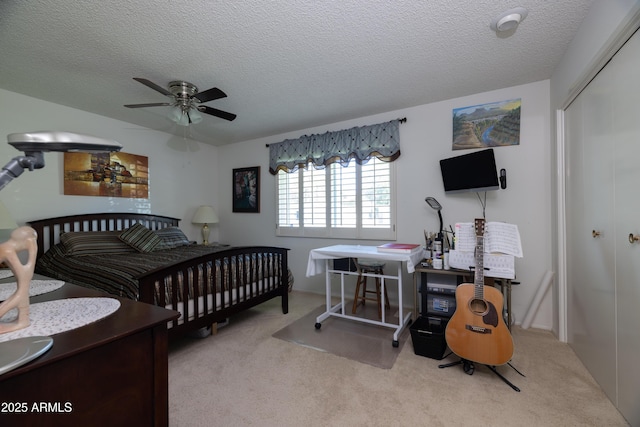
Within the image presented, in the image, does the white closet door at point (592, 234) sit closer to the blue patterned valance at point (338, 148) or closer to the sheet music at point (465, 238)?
the sheet music at point (465, 238)

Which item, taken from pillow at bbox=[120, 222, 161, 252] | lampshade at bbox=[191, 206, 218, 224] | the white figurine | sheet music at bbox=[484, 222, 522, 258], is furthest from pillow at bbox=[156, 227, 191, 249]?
sheet music at bbox=[484, 222, 522, 258]

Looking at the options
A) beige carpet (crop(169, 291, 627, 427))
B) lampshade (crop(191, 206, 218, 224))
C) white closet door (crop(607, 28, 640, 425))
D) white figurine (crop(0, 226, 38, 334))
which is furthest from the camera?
lampshade (crop(191, 206, 218, 224))

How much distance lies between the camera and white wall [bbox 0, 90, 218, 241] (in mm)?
2947

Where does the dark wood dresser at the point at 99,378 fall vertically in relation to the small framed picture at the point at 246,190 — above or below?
below

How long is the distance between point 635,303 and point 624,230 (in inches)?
15.1

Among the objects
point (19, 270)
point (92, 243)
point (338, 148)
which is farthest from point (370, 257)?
point (92, 243)

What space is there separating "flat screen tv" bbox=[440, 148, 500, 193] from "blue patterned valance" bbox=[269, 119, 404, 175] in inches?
25.3

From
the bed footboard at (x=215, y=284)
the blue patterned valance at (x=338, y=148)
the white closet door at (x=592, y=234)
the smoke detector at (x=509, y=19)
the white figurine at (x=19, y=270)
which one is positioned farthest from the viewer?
the blue patterned valance at (x=338, y=148)

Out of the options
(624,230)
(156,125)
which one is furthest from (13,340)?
(156,125)

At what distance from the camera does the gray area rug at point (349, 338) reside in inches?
88.4

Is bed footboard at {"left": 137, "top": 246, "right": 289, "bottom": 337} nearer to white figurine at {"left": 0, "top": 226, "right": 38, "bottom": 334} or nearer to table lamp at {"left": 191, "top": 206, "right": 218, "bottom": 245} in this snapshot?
white figurine at {"left": 0, "top": 226, "right": 38, "bottom": 334}

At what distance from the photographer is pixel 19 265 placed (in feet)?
2.58

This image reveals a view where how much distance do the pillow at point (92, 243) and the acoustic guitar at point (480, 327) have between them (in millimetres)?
3515

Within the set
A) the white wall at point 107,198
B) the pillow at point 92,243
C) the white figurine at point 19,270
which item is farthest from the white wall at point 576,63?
the white wall at point 107,198
